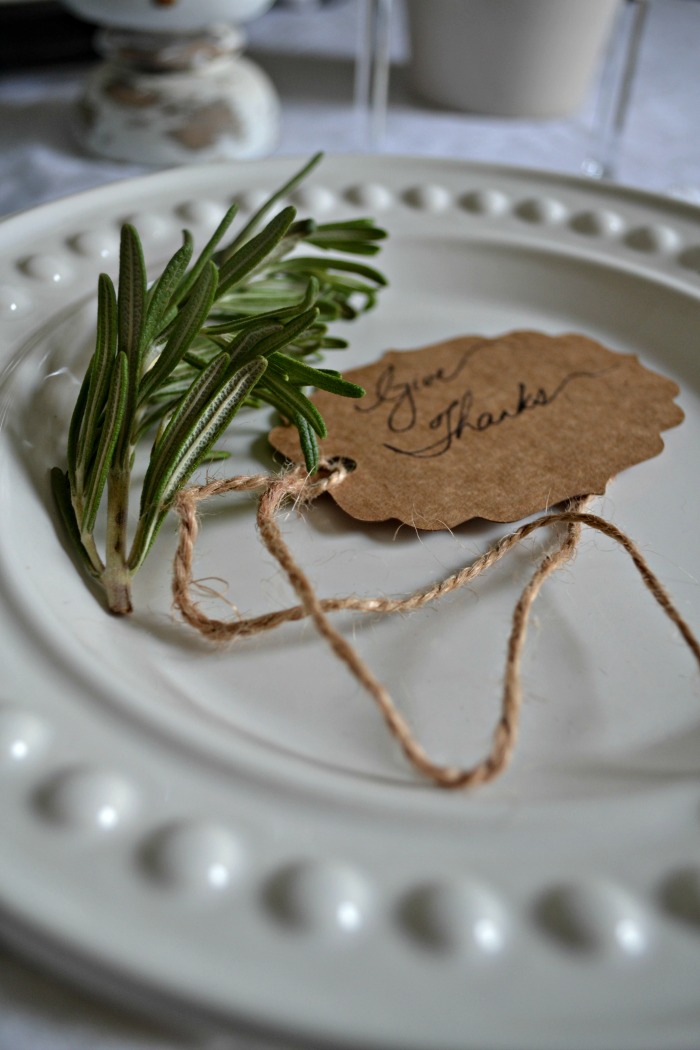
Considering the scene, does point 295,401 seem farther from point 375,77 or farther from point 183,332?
point 375,77

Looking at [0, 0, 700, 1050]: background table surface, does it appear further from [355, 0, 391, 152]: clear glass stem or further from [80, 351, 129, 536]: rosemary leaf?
[80, 351, 129, 536]: rosemary leaf

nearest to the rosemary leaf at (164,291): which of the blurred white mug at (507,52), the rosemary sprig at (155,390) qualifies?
the rosemary sprig at (155,390)

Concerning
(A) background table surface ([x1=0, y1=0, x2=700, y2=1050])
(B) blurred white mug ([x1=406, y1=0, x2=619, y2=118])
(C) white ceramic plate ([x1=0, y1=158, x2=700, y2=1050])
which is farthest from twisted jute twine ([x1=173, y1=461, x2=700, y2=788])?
(B) blurred white mug ([x1=406, y1=0, x2=619, y2=118])

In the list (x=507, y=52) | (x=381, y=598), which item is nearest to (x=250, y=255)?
(x=381, y=598)

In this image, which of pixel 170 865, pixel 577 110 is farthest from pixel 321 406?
pixel 577 110

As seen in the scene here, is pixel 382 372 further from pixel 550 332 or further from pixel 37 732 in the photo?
pixel 37 732

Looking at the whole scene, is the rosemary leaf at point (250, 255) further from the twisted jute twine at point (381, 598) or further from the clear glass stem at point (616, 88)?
the clear glass stem at point (616, 88)
